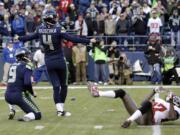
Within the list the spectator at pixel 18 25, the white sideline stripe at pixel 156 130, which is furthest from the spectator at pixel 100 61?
the white sideline stripe at pixel 156 130

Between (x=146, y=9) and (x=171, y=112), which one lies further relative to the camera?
(x=146, y=9)

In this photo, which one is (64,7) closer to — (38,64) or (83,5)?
(83,5)

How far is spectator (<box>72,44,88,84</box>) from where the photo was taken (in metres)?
26.7

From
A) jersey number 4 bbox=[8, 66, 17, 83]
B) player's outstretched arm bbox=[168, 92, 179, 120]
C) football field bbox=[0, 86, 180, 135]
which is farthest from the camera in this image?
jersey number 4 bbox=[8, 66, 17, 83]

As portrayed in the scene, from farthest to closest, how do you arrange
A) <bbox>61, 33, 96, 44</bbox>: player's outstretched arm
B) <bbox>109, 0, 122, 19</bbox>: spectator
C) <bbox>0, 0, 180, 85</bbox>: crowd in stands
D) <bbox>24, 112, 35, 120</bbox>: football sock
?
<bbox>109, 0, 122, 19</bbox>: spectator → <bbox>0, 0, 180, 85</bbox>: crowd in stands → <bbox>61, 33, 96, 44</bbox>: player's outstretched arm → <bbox>24, 112, 35, 120</bbox>: football sock

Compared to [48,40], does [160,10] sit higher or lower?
higher

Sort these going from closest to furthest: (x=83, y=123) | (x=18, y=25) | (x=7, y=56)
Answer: (x=83, y=123)
(x=7, y=56)
(x=18, y=25)

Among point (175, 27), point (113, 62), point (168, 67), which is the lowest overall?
point (168, 67)

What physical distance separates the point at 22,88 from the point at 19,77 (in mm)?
225

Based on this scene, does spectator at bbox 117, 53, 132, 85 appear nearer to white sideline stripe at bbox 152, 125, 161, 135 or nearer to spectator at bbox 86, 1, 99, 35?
spectator at bbox 86, 1, 99, 35

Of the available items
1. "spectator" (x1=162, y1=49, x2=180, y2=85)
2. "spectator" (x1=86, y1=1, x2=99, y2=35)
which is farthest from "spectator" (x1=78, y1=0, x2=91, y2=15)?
"spectator" (x1=162, y1=49, x2=180, y2=85)

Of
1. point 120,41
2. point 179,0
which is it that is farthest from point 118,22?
point 179,0

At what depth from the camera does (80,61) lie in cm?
2677

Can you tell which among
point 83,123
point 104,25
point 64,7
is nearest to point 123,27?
point 104,25
